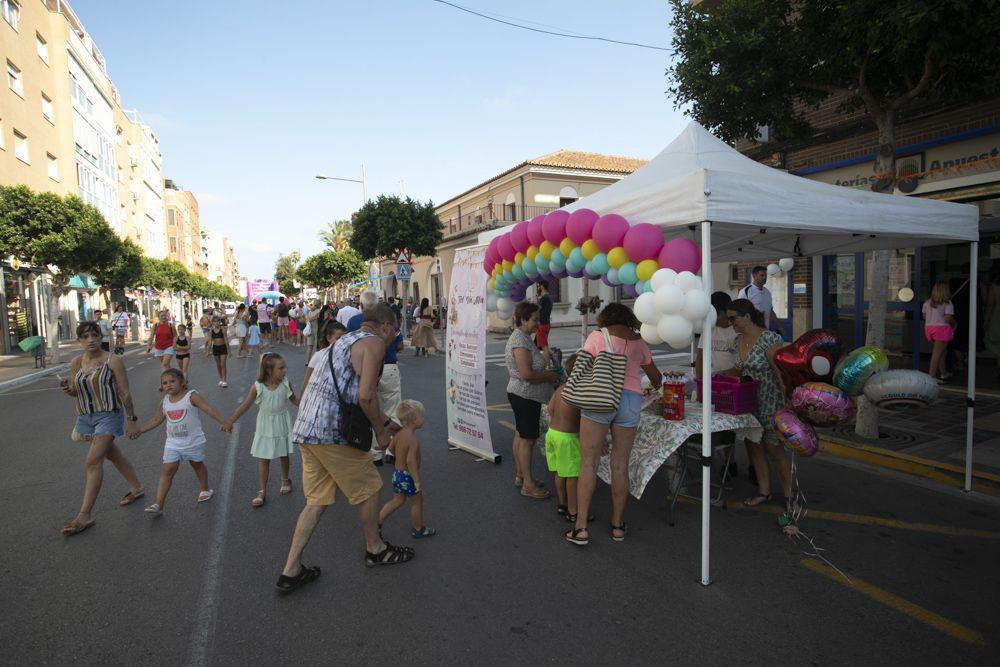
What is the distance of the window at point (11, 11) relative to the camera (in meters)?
21.8

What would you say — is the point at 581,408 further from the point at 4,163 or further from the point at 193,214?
the point at 193,214

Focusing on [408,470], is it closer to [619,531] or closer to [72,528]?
[619,531]

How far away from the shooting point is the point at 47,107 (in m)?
25.9

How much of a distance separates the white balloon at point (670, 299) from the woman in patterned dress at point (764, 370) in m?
1.35

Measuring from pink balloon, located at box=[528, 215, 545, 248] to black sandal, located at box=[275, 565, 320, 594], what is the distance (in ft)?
10.3

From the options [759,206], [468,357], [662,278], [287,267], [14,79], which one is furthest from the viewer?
[287,267]

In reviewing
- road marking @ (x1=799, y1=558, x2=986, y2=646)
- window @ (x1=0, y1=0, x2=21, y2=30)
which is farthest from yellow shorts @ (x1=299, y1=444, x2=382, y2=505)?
window @ (x1=0, y1=0, x2=21, y2=30)

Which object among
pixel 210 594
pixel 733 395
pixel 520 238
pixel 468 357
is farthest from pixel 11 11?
pixel 733 395

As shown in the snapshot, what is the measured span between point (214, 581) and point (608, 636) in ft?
8.27

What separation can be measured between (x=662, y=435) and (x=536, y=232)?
2061mm

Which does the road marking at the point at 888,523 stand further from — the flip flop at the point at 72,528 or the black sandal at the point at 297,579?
the flip flop at the point at 72,528

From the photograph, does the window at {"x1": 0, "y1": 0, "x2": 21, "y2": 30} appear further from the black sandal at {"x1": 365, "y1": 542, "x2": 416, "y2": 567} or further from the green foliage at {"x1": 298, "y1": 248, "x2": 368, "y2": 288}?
the black sandal at {"x1": 365, "y1": 542, "x2": 416, "y2": 567}

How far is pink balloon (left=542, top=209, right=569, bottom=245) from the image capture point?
464cm

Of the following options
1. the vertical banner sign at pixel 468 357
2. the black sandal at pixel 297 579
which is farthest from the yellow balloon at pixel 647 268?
the black sandal at pixel 297 579
